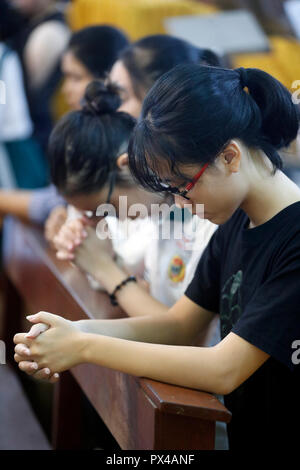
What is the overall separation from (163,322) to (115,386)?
15cm

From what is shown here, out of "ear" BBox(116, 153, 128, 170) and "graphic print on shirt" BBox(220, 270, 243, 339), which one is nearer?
"graphic print on shirt" BBox(220, 270, 243, 339)

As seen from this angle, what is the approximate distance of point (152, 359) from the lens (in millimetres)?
1053

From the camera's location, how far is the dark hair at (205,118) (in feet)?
3.30

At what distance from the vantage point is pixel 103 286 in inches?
60.2

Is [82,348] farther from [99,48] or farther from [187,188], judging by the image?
[99,48]

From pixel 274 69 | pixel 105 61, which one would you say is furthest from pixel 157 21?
pixel 105 61

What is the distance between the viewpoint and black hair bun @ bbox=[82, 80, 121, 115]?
148 centimetres

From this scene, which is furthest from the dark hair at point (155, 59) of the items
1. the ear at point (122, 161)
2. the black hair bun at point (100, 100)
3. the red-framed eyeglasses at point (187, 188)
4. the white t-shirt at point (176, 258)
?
the red-framed eyeglasses at point (187, 188)

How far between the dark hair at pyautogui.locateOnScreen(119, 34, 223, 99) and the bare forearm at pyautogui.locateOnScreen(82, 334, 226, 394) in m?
0.75

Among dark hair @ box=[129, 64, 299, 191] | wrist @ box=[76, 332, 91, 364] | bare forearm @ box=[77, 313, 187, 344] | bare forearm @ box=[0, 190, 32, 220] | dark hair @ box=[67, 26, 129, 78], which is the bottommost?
bare forearm @ box=[0, 190, 32, 220]

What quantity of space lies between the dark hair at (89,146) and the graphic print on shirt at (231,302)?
1.29 feet

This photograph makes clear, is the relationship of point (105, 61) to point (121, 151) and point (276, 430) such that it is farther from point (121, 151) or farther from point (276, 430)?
point (276, 430)

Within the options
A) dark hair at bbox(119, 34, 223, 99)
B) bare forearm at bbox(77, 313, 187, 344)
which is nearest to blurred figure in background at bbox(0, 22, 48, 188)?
dark hair at bbox(119, 34, 223, 99)

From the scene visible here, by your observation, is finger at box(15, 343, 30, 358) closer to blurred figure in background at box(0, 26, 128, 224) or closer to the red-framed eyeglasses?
the red-framed eyeglasses
